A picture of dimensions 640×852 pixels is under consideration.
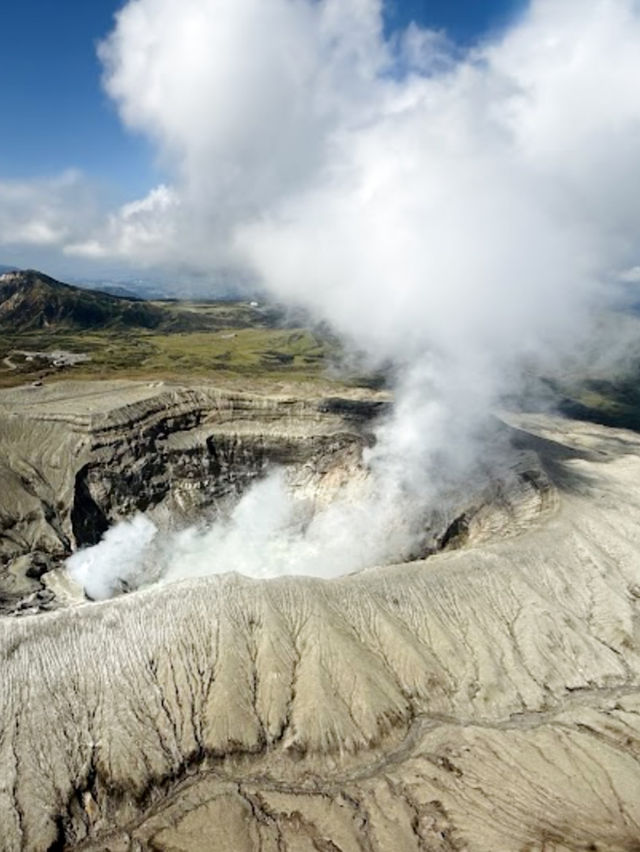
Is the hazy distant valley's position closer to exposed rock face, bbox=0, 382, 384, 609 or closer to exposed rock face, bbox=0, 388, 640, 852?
exposed rock face, bbox=0, 388, 640, 852

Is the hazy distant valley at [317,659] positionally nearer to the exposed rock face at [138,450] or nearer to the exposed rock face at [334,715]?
the exposed rock face at [334,715]

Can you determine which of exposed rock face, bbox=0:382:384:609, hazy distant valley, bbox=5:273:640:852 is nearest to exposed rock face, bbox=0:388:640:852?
hazy distant valley, bbox=5:273:640:852

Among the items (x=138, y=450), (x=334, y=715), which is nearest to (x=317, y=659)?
(x=334, y=715)

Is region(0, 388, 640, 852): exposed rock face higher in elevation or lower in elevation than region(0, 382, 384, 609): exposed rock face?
lower

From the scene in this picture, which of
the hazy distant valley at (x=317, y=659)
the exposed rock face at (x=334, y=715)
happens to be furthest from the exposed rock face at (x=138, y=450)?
the exposed rock face at (x=334, y=715)

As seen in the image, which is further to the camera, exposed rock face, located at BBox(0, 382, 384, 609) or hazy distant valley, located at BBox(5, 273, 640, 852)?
exposed rock face, located at BBox(0, 382, 384, 609)

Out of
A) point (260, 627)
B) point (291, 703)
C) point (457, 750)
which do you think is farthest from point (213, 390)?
point (457, 750)

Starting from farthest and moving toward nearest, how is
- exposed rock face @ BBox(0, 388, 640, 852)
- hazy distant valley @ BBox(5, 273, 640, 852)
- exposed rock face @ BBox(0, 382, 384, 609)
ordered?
exposed rock face @ BBox(0, 382, 384, 609)
hazy distant valley @ BBox(5, 273, 640, 852)
exposed rock face @ BBox(0, 388, 640, 852)

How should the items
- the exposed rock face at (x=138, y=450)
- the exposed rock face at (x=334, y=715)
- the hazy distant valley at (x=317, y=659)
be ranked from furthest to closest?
the exposed rock face at (x=138, y=450), the hazy distant valley at (x=317, y=659), the exposed rock face at (x=334, y=715)

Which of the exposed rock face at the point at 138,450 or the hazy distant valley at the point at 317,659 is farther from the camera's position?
the exposed rock face at the point at 138,450
